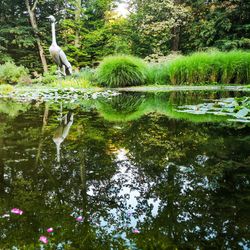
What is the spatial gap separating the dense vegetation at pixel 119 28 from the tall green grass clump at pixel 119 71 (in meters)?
5.45

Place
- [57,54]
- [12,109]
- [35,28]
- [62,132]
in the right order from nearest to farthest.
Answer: [62,132] → [12,109] → [57,54] → [35,28]

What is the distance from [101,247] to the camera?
0.90 meters

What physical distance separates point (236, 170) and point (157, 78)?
831cm

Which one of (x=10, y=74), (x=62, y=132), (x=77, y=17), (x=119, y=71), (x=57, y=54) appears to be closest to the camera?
(x=62, y=132)

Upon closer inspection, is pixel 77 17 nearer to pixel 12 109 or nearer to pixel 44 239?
pixel 12 109

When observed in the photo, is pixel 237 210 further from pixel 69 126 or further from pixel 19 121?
pixel 19 121

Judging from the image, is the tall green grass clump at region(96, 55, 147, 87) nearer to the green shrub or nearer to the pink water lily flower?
the green shrub

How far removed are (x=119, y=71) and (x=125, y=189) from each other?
7.82m

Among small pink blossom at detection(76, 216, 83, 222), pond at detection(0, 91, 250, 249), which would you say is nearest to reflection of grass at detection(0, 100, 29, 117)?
pond at detection(0, 91, 250, 249)

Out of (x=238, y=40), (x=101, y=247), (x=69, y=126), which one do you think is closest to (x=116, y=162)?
(x=101, y=247)

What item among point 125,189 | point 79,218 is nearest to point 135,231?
point 79,218

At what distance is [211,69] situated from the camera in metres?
8.88

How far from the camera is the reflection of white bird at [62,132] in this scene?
2154 mm

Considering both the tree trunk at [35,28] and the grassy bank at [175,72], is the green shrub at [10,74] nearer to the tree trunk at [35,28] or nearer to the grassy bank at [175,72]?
the grassy bank at [175,72]
